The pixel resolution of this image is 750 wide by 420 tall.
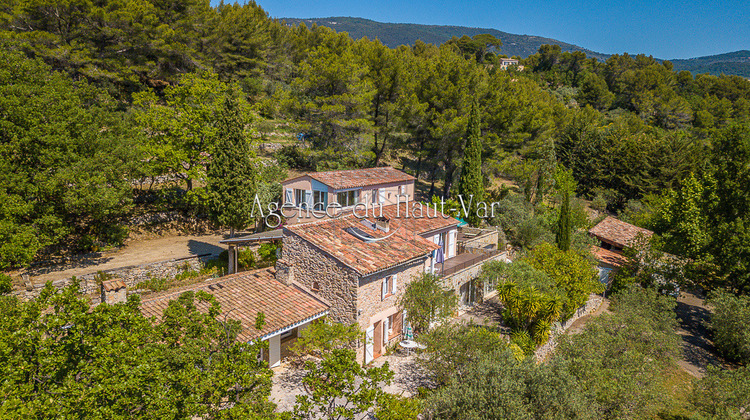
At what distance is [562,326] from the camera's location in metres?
26.1

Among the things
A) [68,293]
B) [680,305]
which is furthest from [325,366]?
[680,305]

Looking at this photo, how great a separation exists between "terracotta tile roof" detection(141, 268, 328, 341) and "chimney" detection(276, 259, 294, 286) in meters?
0.23

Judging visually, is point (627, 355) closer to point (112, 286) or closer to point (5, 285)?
point (112, 286)

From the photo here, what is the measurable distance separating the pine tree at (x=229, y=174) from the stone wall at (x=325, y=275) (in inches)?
326

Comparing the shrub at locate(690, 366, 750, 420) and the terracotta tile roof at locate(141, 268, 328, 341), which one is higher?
the terracotta tile roof at locate(141, 268, 328, 341)

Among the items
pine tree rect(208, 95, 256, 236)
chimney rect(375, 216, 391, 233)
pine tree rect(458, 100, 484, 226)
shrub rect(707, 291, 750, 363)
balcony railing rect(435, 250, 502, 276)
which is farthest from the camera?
pine tree rect(458, 100, 484, 226)

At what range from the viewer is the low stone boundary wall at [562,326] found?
22.8 m

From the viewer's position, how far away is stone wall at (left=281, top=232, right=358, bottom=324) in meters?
18.3

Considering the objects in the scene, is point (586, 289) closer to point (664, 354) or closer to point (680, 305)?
point (664, 354)

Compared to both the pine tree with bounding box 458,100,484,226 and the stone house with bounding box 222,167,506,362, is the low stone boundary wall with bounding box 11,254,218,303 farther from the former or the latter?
the pine tree with bounding box 458,100,484,226

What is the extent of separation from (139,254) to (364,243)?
56.3ft

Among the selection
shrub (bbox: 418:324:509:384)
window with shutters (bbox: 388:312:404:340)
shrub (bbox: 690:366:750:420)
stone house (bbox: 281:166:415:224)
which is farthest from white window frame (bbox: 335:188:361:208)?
shrub (bbox: 690:366:750:420)

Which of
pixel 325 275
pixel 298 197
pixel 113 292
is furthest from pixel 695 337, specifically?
pixel 113 292

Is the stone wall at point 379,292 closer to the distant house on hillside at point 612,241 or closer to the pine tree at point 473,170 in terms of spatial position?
the pine tree at point 473,170
